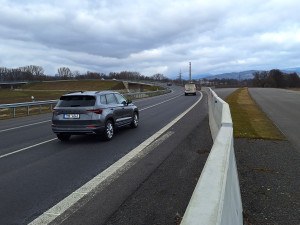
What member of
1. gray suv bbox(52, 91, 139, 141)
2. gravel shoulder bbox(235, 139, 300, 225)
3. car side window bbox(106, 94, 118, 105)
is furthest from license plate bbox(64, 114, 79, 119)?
gravel shoulder bbox(235, 139, 300, 225)

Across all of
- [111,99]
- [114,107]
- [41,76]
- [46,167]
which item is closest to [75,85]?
[41,76]

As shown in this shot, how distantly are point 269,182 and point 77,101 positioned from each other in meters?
6.34

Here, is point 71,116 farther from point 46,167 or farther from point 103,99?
point 46,167

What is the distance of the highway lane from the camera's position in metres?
4.29

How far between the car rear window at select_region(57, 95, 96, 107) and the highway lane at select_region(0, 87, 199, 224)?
1.22 metres

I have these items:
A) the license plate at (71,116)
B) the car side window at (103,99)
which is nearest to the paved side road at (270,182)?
the car side window at (103,99)

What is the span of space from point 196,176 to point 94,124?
14.7 feet

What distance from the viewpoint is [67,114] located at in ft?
29.5

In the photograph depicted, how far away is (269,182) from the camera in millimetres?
4875

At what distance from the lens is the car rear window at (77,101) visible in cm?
911

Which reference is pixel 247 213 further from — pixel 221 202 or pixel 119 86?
pixel 119 86

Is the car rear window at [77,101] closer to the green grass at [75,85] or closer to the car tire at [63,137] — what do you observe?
the car tire at [63,137]

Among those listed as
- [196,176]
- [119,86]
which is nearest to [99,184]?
[196,176]

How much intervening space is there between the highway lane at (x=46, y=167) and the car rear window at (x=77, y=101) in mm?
1219
